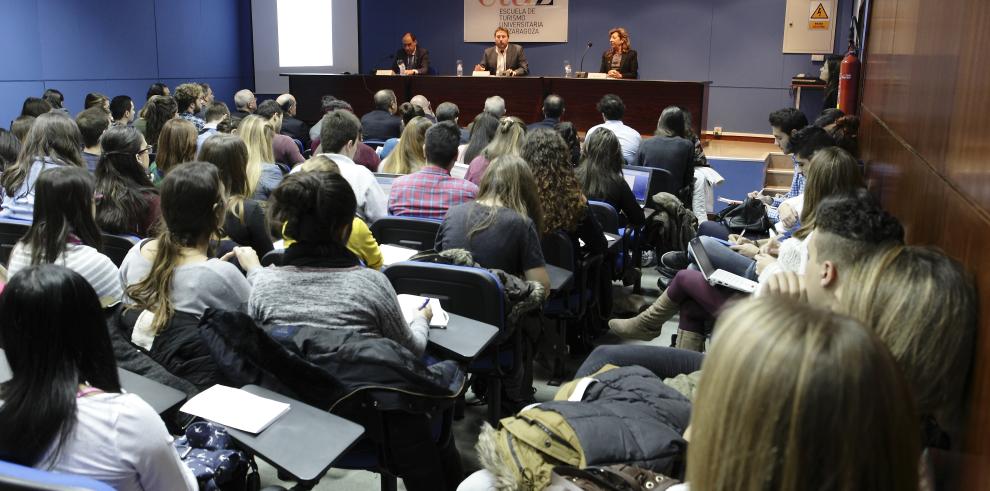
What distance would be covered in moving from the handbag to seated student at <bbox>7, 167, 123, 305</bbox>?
3538 millimetres

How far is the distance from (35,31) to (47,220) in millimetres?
7698

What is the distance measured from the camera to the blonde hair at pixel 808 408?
0.92 meters

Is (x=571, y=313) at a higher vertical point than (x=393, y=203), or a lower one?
lower

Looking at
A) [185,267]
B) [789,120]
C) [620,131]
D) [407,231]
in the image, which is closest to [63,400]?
[185,267]

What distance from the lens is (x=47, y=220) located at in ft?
8.90

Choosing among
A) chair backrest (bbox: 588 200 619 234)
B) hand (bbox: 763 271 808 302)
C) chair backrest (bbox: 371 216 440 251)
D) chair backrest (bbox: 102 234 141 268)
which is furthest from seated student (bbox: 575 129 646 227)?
hand (bbox: 763 271 808 302)

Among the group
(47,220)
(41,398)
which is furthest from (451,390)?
(47,220)

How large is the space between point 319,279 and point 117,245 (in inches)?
62.6

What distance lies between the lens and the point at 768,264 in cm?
312

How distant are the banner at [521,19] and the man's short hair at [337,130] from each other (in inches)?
339

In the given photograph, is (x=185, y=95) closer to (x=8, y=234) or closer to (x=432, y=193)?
(x=8, y=234)

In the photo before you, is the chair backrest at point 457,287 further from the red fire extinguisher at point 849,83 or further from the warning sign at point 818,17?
the warning sign at point 818,17

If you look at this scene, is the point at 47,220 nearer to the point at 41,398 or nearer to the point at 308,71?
the point at 41,398

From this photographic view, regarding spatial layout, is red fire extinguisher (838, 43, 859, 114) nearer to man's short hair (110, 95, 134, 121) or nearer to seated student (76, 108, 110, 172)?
seated student (76, 108, 110, 172)
